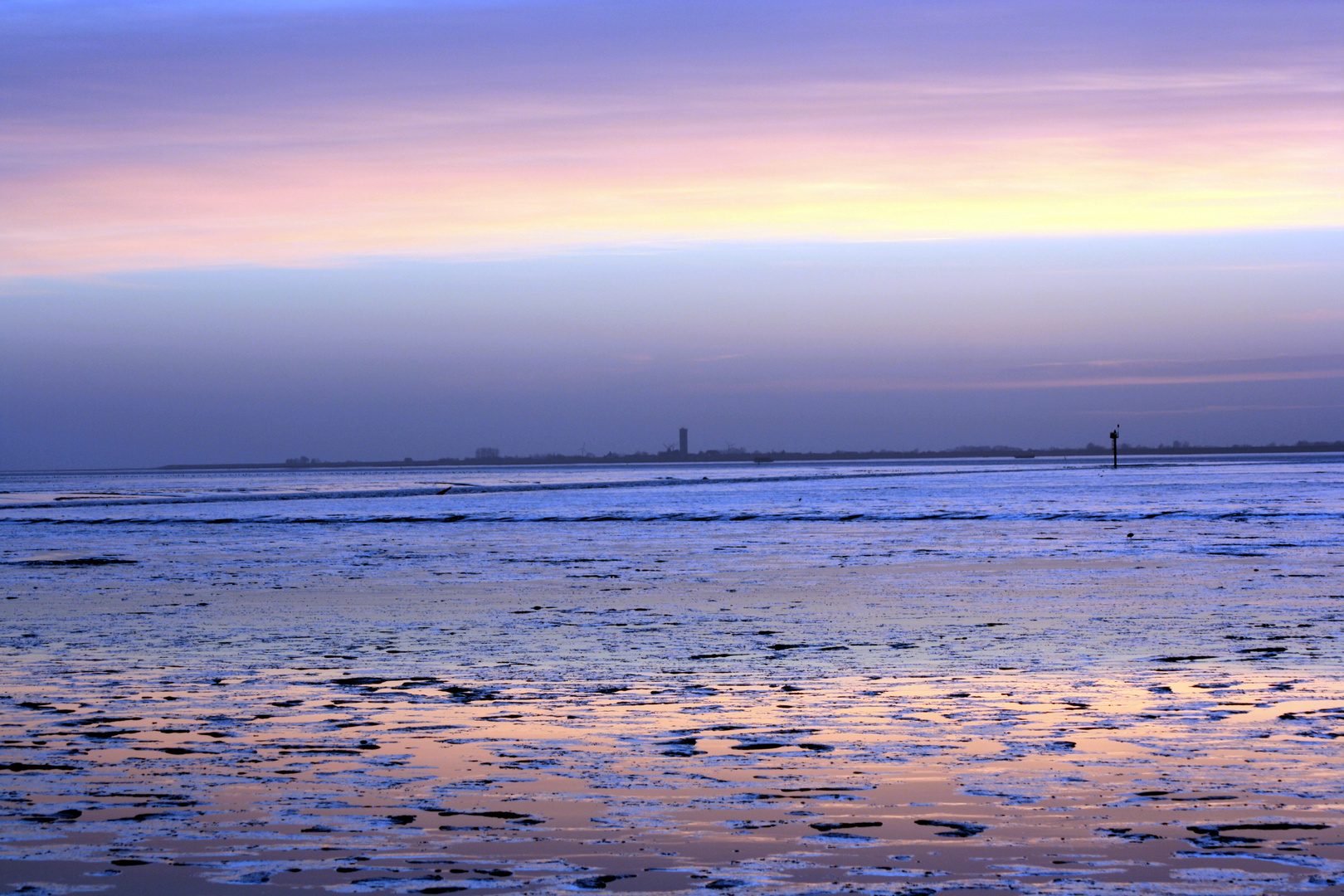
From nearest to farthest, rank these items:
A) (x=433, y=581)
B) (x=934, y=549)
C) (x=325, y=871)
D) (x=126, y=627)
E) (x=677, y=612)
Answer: (x=325, y=871) < (x=126, y=627) < (x=677, y=612) < (x=433, y=581) < (x=934, y=549)

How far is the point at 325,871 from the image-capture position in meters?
4.59

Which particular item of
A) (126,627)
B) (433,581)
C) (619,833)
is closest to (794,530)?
(433,581)

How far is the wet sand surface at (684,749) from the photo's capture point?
4.67m

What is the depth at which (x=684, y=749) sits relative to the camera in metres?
6.69

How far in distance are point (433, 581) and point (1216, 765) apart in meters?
13.0

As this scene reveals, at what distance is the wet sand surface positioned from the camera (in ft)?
15.3

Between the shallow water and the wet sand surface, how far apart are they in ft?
0.09

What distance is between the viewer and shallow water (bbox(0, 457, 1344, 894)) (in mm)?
4719

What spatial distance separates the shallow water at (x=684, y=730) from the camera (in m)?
4.72

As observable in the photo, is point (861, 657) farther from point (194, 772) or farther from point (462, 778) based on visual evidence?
point (194, 772)

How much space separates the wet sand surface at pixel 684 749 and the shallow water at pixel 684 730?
0.03 meters

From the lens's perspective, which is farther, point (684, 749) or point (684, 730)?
point (684, 730)

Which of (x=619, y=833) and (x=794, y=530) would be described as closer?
(x=619, y=833)

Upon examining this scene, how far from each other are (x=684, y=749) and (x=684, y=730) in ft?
1.81
